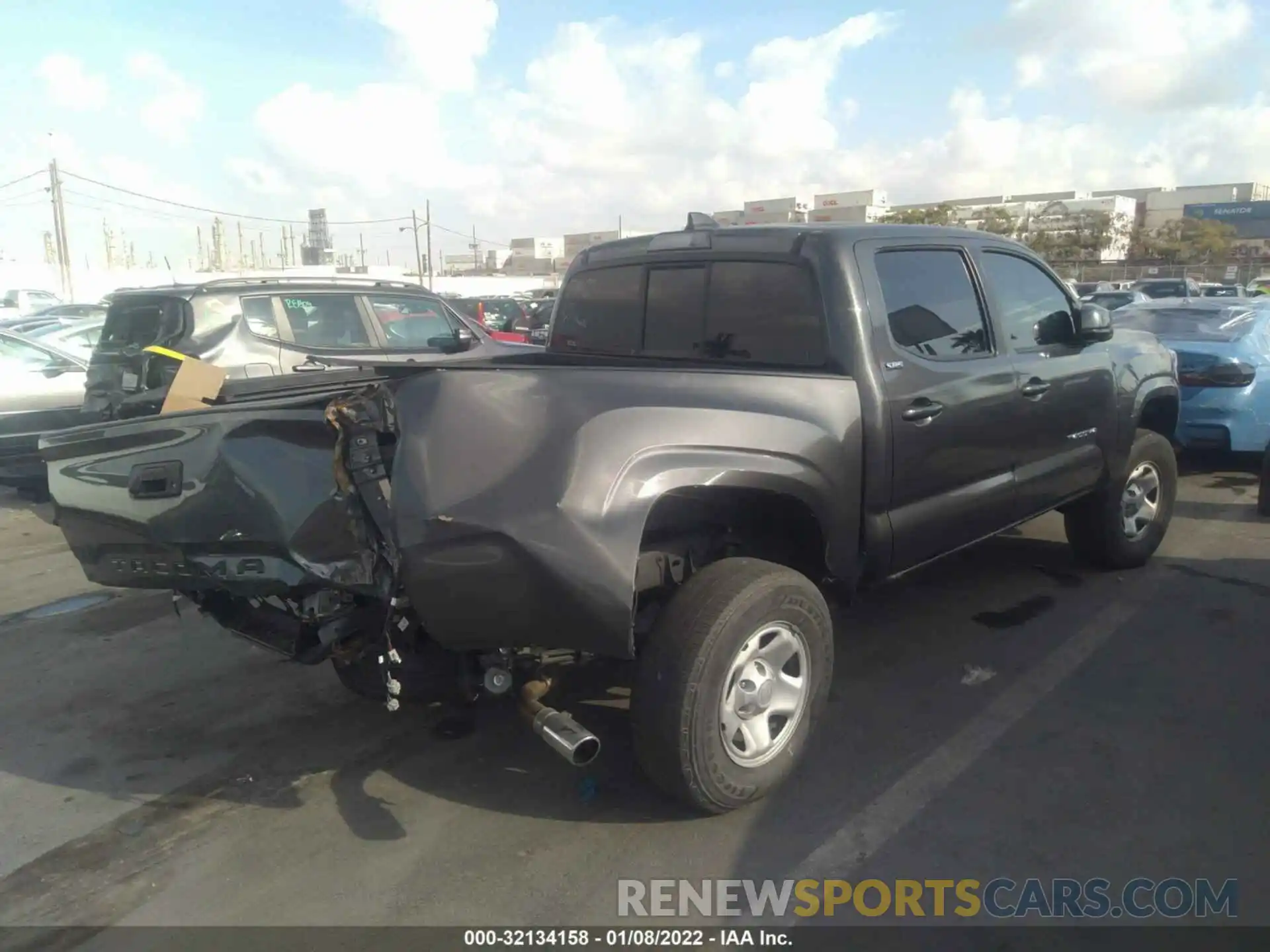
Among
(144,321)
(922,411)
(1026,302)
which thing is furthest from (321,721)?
(144,321)

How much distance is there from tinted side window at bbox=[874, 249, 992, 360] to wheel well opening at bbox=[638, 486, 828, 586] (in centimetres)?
91

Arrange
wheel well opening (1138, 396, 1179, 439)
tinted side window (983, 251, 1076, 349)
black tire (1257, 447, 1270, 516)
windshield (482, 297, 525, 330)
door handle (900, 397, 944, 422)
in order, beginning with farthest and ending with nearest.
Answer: windshield (482, 297, 525, 330) < black tire (1257, 447, 1270, 516) < wheel well opening (1138, 396, 1179, 439) < tinted side window (983, 251, 1076, 349) < door handle (900, 397, 944, 422)

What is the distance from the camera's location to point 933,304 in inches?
166

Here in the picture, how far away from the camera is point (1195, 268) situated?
139ft

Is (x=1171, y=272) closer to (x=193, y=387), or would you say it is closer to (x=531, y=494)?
(x=193, y=387)

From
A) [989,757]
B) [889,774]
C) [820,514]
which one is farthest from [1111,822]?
[820,514]

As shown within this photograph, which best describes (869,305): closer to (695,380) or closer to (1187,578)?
(695,380)

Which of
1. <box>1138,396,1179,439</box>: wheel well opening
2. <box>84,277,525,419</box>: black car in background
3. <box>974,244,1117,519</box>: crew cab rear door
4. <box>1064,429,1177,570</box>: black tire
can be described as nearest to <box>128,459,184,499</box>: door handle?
<box>84,277,525,419</box>: black car in background

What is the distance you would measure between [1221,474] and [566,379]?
811cm

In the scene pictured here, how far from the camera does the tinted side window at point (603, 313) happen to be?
4.53 meters

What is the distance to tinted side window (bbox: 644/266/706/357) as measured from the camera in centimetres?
424

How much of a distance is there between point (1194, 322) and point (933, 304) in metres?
6.12

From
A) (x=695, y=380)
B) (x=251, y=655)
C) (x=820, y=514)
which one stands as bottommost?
(x=251, y=655)

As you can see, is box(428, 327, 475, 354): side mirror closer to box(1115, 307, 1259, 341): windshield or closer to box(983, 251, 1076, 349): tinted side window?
box(983, 251, 1076, 349): tinted side window
